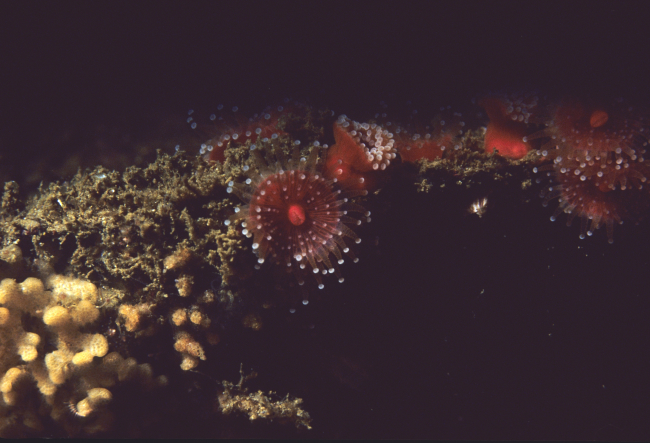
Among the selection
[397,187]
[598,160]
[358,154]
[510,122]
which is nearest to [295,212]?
[358,154]

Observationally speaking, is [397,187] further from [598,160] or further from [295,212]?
[598,160]

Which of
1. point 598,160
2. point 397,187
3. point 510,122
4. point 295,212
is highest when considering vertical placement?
point 510,122

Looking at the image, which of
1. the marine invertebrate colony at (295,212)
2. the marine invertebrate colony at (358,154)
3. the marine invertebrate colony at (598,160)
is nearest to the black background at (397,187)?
the marine invertebrate colony at (598,160)

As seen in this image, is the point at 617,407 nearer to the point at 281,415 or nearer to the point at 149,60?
the point at 281,415

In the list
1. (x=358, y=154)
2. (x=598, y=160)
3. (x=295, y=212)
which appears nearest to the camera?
(x=295, y=212)

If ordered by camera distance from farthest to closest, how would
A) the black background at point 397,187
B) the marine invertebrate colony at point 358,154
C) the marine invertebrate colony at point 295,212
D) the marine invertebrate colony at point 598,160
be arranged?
the black background at point 397,187, the marine invertebrate colony at point 598,160, the marine invertebrate colony at point 358,154, the marine invertebrate colony at point 295,212

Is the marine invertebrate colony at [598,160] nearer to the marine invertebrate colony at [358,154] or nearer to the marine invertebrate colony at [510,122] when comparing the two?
the marine invertebrate colony at [510,122]

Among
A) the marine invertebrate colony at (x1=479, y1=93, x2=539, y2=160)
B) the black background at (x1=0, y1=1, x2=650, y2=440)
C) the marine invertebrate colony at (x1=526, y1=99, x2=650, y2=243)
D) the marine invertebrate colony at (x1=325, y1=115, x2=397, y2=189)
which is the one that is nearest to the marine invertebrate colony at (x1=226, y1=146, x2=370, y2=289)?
the marine invertebrate colony at (x1=325, y1=115, x2=397, y2=189)
